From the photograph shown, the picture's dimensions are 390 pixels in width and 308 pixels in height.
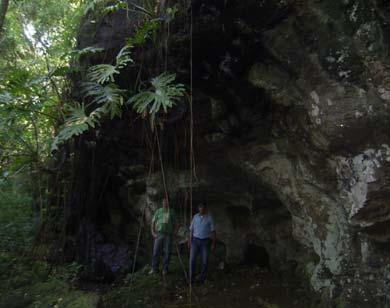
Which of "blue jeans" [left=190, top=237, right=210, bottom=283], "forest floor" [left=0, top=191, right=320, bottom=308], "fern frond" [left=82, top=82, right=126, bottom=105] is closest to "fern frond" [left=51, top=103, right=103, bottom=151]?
"fern frond" [left=82, top=82, right=126, bottom=105]

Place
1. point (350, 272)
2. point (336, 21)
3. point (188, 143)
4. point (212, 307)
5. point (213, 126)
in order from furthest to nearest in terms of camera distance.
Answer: point (188, 143) < point (213, 126) < point (212, 307) < point (350, 272) < point (336, 21)

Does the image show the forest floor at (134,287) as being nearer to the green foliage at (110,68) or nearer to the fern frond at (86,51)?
the green foliage at (110,68)

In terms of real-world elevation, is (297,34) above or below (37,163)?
above

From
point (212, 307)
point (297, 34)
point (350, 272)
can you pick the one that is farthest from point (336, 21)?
point (212, 307)

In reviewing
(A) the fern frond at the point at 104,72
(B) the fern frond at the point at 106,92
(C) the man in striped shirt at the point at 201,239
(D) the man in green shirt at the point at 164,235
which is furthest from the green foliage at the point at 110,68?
(C) the man in striped shirt at the point at 201,239

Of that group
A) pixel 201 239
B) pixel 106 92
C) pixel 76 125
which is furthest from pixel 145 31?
Answer: pixel 201 239

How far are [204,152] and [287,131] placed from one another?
6.35ft

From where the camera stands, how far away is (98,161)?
784 cm

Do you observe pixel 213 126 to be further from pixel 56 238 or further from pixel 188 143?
pixel 56 238

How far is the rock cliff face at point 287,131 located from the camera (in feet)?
13.0

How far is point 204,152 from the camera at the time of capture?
262 inches

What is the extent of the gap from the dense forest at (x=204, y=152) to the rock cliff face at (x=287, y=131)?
0.02 m

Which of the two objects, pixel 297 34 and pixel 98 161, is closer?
pixel 297 34

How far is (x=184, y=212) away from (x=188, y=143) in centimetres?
192
